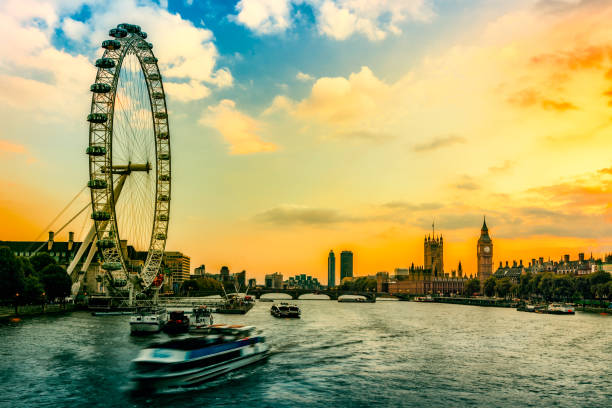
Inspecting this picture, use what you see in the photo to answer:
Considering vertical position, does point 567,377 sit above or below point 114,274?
below

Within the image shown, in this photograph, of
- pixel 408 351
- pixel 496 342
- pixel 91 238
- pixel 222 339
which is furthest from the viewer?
pixel 91 238

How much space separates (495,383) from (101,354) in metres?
33.6

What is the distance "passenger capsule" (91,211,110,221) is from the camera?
8750 centimetres

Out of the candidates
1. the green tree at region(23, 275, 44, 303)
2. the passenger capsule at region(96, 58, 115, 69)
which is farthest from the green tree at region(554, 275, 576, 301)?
the green tree at region(23, 275, 44, 303)

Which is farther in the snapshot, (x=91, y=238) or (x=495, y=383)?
(x=91, y=238)

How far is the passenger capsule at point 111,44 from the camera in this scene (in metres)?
85.9

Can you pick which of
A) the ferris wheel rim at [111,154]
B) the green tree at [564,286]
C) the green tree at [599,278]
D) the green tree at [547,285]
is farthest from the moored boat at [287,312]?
the green tree at [547,285]

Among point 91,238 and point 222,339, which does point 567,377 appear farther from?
point 91,238

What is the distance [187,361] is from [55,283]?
74.8m

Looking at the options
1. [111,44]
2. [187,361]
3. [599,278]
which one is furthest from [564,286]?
[187,361]

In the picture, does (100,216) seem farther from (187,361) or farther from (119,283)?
(187,361)

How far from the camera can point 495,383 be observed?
42438 mm

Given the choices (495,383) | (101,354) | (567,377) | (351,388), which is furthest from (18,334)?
(567,377)

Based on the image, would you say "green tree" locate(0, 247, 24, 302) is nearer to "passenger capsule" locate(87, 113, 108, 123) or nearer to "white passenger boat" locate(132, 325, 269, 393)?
"passenger capsule" locate(87, 113, 108, 123)
